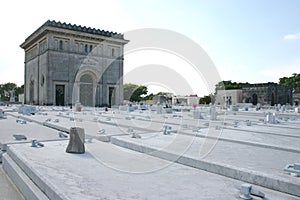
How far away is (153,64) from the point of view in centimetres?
625

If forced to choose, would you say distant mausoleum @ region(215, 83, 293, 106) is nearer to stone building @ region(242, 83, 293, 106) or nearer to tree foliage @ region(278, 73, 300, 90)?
stone building @ region(242, 83, 293, 106)

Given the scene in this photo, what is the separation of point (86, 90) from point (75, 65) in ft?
13.6

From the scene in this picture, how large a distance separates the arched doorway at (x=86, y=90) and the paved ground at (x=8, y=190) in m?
36.8

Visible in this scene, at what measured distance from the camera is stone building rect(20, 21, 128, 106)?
3894cm

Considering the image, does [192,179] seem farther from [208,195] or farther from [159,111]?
[159,111]

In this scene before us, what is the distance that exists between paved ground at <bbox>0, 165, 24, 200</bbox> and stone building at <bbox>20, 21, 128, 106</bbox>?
3335 cm

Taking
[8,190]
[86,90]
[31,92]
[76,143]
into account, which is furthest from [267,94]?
[8,190]

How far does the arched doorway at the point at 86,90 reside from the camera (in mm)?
41000

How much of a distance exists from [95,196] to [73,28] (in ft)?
130

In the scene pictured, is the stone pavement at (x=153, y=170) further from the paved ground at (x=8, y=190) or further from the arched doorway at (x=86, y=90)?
the arched doorway at (x=86, y=90)

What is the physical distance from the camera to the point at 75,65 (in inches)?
1623

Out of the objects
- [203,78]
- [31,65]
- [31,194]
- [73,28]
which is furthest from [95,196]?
[31,65]

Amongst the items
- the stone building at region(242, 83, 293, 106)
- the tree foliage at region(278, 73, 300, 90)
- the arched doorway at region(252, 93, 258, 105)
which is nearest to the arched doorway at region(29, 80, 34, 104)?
the stone building at region(242, 83, 293, 106)

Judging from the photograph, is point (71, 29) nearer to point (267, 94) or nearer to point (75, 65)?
A: point (75, 65)
